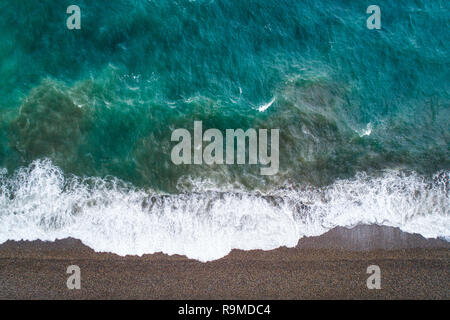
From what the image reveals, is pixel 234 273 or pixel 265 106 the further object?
pixel 265 106

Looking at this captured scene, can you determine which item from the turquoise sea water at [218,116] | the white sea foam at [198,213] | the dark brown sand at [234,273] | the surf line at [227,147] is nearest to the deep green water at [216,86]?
the turquoise sea water at [218,116]

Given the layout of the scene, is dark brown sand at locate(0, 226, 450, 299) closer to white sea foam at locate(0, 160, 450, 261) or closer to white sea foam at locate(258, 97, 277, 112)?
white sea foam at locate(0, 160, 450, 261)

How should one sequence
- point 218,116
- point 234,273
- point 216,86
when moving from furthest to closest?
1. point 216,86
2. point 218,116
3. point 234,273

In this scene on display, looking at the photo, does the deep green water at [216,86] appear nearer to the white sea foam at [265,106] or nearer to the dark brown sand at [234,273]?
the white sea foam at [265,106]

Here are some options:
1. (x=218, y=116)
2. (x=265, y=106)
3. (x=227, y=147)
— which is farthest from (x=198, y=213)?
(x=265, y=106)

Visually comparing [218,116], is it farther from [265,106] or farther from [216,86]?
[265,106]
